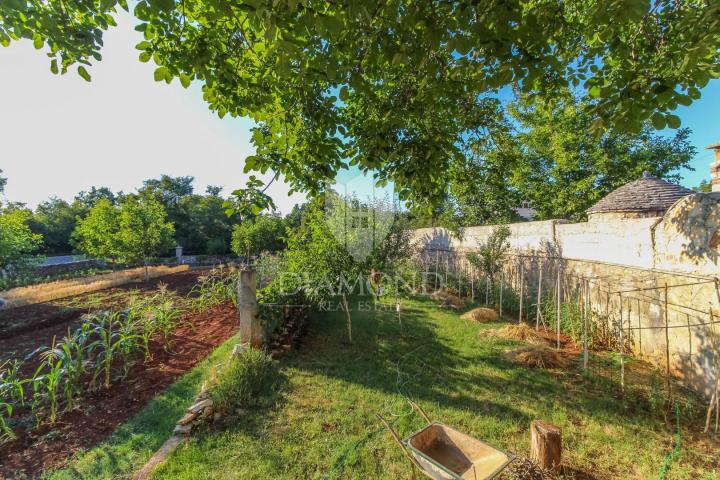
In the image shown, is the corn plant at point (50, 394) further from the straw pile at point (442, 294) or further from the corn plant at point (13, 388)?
the straw pile at point (442, 294)

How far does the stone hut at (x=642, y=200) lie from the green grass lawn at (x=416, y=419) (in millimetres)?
4261

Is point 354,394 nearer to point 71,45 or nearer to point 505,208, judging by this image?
point 71,45

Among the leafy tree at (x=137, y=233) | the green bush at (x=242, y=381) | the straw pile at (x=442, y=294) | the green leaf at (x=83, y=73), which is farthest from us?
the leafy tree at (x=137, y=233)

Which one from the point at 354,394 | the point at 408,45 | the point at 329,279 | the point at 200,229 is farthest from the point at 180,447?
the point at 200,229

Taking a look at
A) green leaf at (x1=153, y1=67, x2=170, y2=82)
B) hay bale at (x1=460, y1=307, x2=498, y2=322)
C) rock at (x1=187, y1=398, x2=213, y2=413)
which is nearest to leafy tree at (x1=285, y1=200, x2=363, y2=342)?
rock at (x1=187, y1=398, x2=213, y2=413)

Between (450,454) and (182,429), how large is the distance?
2713mm

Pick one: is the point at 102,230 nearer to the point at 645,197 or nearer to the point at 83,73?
the point at 83,73

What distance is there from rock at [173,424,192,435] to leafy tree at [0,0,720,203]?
9.33 ft

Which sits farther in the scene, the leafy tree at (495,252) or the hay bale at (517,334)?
the leafy tree at (495,252)

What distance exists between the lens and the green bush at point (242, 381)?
346 centimetres

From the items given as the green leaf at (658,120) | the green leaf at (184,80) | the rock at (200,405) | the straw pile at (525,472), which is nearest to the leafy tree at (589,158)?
the green leaf at (658,120)

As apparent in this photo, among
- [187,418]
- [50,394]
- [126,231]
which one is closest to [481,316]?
[187,418]

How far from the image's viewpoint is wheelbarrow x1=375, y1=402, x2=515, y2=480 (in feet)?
6.31

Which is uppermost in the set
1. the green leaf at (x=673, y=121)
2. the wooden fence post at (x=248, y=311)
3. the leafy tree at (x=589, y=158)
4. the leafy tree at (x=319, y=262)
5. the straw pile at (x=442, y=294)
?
the leafy tree at (x=589, y=158)
